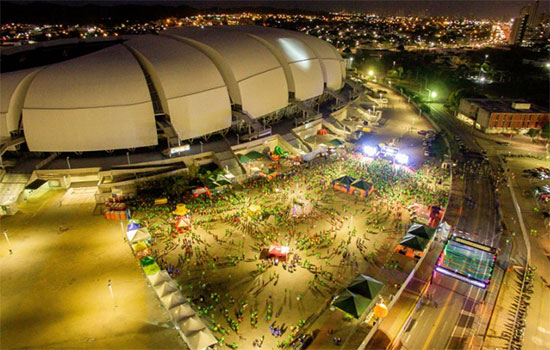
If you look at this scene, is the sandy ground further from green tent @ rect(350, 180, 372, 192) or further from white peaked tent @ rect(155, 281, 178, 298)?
green tent @ rect(350, 180, 372, 192)

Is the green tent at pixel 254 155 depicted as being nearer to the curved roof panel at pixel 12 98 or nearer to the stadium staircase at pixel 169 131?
the stadium staircase at pixel 169 131

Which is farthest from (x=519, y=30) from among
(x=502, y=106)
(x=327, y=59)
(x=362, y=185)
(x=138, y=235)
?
(x=138, y=235)

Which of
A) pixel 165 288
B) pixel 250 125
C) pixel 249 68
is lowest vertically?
pixel 165 288

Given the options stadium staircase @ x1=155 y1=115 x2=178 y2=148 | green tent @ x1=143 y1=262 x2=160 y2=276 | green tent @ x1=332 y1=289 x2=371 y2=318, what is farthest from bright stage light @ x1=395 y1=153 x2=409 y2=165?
green tent @ x1=143 y1=262 x2=160 y2=276

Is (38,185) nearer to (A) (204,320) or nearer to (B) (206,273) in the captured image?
(B) (206,273)

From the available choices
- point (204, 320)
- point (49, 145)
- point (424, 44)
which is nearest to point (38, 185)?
point (49, 145)

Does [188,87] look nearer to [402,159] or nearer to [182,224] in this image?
[182,224]
